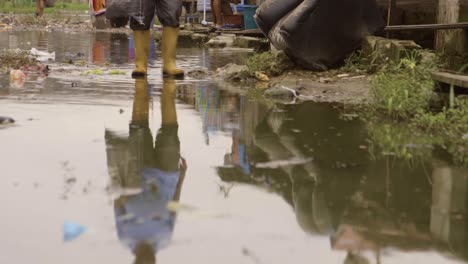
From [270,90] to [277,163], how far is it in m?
2.63

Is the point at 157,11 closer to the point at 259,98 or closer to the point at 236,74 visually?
the point at 236,74

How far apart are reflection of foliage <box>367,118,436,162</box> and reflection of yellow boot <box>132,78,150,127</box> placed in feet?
4.98

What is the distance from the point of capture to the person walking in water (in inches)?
289

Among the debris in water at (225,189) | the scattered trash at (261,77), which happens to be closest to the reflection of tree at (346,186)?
the debris in water at (225,189)

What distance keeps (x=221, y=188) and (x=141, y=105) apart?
2473 millimetres

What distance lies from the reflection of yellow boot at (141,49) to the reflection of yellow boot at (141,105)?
0.53 m

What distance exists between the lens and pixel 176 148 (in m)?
3.89

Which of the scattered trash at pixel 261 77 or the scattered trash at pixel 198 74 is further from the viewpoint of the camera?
the scattered trash at pixel 198 74

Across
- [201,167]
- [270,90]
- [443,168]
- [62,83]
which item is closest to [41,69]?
[62,83]

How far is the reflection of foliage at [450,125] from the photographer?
3971 millimetres

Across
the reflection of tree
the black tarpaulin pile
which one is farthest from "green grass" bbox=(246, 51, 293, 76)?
Answer: the reflection of tree

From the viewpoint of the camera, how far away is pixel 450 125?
428cm

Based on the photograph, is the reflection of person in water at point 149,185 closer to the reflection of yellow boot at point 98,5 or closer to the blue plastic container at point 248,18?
the blue plastic container at point 248,18

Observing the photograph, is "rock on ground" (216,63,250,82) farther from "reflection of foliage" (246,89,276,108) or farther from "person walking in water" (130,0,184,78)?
"reflection of foliage" (246,89,276,108)
